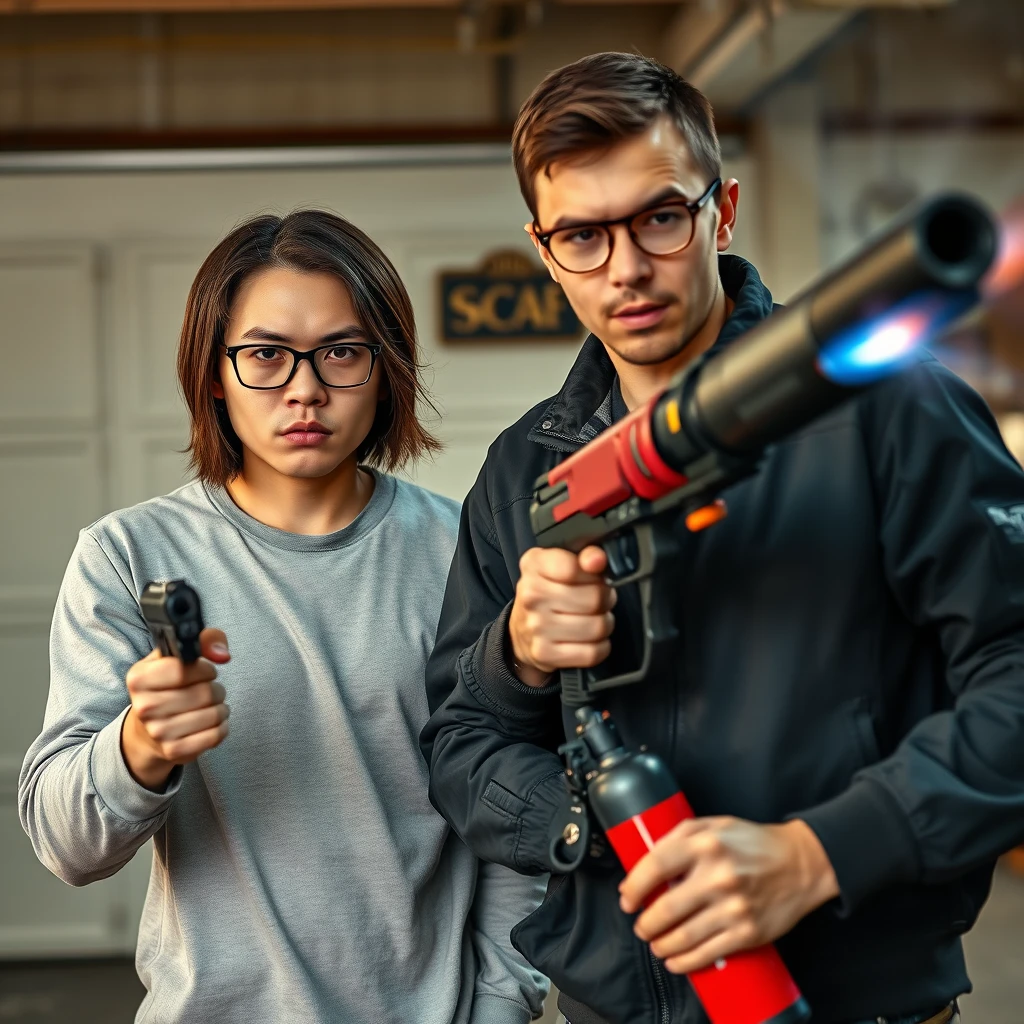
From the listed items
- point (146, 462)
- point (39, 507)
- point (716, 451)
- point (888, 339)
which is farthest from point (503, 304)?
point (888, 339)

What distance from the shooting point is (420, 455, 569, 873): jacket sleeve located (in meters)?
1.06

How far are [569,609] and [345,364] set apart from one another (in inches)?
18.5

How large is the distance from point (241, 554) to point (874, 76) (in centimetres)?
405

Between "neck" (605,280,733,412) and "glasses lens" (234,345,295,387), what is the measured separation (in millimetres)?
→ 367

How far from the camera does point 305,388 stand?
1.27 metres

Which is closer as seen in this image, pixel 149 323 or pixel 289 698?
pixel 289 698

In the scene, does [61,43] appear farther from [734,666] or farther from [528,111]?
[734,666]

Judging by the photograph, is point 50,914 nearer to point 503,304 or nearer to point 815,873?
point 503,304

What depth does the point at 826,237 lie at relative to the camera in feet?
14.6

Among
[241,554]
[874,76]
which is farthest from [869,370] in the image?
[874,76]

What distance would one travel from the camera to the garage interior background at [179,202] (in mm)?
4211

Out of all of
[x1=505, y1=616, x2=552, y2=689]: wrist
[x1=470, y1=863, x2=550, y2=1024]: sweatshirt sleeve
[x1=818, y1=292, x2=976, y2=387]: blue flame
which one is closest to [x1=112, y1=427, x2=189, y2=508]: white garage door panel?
[x1=470, y1=863, x2=550, y2=1024]: sweatshirt sleeve

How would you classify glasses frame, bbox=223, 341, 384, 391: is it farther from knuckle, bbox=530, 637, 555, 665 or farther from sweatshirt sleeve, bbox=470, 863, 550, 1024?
sweatshirt sleeve, bbox=470, 863, 550, 1024

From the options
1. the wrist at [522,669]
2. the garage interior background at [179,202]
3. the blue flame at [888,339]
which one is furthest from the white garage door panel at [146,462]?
the blue flame at [888,339]
